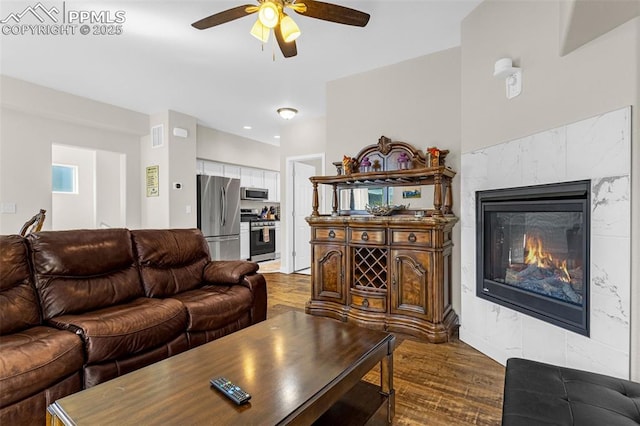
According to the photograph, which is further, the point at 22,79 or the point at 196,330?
the point at 22,79

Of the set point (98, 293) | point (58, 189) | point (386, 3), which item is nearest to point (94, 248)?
point (98, 293)

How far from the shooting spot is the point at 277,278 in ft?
17.9

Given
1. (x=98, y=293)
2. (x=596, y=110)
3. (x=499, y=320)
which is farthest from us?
(x=499, y=320)

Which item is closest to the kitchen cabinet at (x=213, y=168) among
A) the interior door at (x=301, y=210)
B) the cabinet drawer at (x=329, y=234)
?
the interior door at (x=301, y=210)

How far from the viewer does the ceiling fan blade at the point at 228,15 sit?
201cm

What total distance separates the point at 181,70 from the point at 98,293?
2.63m

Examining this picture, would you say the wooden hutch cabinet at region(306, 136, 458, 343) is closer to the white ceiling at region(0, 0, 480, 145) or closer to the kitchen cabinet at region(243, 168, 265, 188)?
the white ceiling at region(0, 0, 480, 145)

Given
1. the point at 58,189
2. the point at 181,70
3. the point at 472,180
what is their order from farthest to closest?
1. the point at 58,189
2. the point at 181,70
3. the point at 472,180

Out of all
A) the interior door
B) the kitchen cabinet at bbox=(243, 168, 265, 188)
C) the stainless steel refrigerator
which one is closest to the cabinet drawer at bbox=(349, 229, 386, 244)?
the interior door

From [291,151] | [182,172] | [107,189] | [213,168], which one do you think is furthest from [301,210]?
[107,189]

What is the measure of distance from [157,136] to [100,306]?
3682mm

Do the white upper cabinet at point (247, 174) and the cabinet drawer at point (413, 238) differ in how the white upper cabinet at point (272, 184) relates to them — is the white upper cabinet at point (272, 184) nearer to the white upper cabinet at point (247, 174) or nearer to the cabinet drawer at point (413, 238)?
the white upper cabinet at point (247, 174)

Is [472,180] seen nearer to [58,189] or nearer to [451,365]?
[451,365]

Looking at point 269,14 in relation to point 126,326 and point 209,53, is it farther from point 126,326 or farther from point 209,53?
point 126,326
